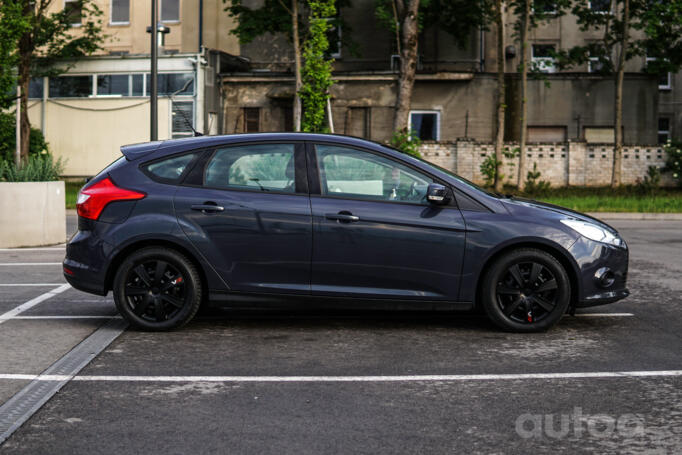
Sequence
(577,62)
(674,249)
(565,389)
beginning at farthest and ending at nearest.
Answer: (577,62) < (674,249) < (565,389)

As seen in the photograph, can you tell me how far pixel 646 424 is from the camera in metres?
4.90

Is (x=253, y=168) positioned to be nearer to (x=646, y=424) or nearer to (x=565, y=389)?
(x=565, y=389)

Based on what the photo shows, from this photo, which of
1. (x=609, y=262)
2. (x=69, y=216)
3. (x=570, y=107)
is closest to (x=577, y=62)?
(x=570, y=107)

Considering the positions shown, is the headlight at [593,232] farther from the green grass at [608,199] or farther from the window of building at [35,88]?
the window of building at [35,88]

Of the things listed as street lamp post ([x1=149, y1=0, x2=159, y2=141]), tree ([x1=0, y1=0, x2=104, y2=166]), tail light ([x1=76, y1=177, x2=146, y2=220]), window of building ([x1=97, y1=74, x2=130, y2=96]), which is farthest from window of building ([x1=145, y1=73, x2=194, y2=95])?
tail light ([x1=76, y1=177, x2=146, y2=220])

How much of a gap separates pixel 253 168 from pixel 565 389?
10.2 ft

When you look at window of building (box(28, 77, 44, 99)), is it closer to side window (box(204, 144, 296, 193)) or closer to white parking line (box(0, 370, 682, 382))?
side window (box(204, 144, 296, 193))

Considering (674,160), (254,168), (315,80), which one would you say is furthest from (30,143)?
(254,168)

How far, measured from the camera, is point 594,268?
7391 millimetres

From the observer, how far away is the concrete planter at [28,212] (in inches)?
564

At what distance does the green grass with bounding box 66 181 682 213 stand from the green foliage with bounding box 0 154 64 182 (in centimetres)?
980

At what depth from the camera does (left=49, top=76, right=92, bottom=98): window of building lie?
37884 mm

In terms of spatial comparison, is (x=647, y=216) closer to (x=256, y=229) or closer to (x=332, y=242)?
(x=332, y=242)

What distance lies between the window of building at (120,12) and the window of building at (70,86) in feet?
34.2
